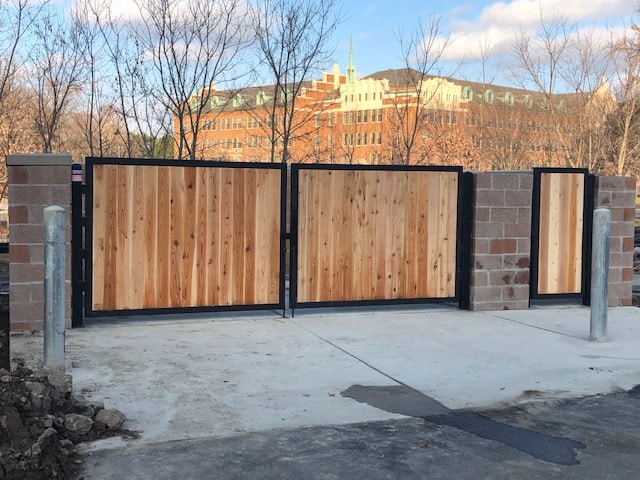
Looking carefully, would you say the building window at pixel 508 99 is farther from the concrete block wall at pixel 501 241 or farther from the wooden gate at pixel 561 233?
the concrete block wall at pixel 501 241

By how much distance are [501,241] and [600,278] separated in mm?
1931

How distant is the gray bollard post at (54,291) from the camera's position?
5.57 metres

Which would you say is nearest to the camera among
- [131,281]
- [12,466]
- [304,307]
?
[12,466]

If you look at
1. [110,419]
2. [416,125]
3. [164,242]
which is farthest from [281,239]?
[416,125]

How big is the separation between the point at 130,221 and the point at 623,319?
6.27 meters

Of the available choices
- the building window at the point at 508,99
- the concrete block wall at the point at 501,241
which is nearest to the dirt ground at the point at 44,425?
the concrete block wall at the point at 501,241

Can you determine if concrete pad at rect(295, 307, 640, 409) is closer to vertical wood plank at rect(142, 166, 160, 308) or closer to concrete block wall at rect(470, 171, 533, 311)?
concrete block wall at rect(470, 171, 533, 311)

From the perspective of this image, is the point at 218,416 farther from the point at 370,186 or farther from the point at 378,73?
the point at 378,73

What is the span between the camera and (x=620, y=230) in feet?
32.6

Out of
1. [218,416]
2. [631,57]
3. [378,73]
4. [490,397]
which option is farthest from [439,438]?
[378,73]

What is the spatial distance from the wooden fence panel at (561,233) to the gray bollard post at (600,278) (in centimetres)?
201

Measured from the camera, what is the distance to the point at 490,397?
5.49 m

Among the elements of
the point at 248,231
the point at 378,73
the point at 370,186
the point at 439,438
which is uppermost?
the point at 378,73

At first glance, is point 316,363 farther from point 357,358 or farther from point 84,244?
point 84,244
